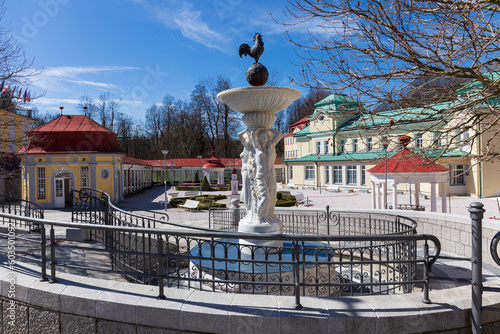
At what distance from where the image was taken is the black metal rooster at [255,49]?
664 cm

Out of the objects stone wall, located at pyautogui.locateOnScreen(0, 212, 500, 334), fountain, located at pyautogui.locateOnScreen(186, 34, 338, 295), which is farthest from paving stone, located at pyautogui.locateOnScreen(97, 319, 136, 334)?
fountain, located at pyautogui.locateOnScreen(186, 34, 338, 295)

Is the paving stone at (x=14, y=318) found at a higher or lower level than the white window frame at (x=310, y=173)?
lower

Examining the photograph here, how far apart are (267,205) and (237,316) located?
11.0 ft

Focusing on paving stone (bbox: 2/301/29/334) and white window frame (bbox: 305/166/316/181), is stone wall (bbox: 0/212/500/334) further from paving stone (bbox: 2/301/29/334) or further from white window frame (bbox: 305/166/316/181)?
white window frame (bbox: 305/166/316/181)

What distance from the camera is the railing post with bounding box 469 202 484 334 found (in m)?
2.99

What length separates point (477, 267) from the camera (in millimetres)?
3076

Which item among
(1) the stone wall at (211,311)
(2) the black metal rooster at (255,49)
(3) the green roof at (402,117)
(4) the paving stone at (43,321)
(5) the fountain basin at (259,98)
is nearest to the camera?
(1) the stone wall at (211,311)

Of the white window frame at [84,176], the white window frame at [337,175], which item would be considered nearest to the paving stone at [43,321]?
the white window frame at [84,176]

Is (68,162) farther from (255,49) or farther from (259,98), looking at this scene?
(259,98)

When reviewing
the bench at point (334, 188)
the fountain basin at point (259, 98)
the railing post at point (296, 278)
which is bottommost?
the bench at point (334, 188)

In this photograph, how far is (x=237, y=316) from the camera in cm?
295

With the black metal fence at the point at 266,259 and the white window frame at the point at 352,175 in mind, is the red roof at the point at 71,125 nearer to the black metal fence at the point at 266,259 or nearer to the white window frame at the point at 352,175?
the black metal fence at the point at 266,259

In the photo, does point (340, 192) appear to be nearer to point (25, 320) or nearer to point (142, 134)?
point (25, 320)

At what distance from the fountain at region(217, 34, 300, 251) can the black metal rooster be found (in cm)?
110
